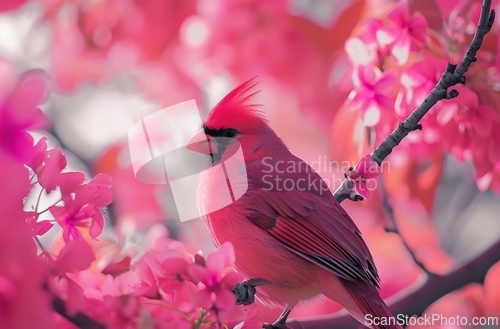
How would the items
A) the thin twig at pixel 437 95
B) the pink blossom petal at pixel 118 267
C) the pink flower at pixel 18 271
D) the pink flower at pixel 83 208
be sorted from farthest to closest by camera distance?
the thin twig at pixel 437 95 < the pink blossom petal at pixel 118 267 < the pink flower at pixel 83 208 < the pink flower at pixel 18 271

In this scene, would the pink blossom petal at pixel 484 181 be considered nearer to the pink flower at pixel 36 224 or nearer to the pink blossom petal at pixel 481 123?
the pink blossom petal at pixel 481 123

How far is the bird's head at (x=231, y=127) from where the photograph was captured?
3.49 ft

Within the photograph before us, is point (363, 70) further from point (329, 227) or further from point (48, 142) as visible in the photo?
point (48, 142)

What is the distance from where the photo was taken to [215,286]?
33.7 inches

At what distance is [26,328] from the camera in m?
0.80

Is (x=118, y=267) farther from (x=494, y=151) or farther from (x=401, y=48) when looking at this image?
(x=494, y=151)

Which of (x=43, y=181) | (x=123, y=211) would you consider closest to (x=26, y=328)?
(x=43, y=181)

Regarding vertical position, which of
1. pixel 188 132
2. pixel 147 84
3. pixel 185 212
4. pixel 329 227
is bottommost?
pixel 329 227

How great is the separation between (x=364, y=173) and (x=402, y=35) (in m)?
0.30

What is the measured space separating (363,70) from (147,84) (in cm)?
45

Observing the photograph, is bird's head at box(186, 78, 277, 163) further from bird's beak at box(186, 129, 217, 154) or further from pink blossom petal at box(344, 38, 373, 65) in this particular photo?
pink blossom petal at box(344, 38, 373, 65)

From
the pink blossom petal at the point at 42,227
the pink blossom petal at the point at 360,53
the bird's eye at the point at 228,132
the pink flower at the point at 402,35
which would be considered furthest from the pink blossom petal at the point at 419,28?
the pink blossom petal at the point at 42,227

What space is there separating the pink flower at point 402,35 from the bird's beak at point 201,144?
1.38ft

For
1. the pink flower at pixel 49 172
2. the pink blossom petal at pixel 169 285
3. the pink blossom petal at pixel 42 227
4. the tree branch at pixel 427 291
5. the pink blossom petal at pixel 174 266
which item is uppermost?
the pink flower at pixel 49 172
